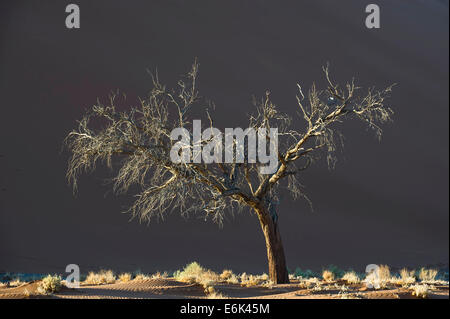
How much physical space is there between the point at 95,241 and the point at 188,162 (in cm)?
1542

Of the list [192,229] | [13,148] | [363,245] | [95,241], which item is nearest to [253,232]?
[192,229]

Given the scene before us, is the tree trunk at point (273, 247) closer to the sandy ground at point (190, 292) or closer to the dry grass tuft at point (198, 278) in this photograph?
the sandy ground at point (190, 292)

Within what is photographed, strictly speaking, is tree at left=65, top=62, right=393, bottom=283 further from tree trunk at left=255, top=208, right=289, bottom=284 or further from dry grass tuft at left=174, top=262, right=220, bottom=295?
dry grass tuft at left=174, top=262, right=220, bottom=295

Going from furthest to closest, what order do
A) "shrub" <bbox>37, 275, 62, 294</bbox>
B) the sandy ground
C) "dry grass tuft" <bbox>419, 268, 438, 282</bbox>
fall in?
"dry grass tuft" <bbox>419, 268, 438, 282</bbox>
"shrub" <bbox>37, 275, 62, 294</bbox>
the sandy ground

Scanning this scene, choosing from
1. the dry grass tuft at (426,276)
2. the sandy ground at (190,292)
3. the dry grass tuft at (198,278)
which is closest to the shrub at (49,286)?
the sandy ground at (190,292)

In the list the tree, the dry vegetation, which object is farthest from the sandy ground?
the tree

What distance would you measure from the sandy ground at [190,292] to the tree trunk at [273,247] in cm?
41

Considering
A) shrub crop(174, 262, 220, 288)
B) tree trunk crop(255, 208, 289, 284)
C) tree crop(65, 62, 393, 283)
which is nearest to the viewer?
tree crop(65, 62, 393, 283)

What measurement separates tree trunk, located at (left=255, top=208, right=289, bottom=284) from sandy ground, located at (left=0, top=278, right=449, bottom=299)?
1.35 feet

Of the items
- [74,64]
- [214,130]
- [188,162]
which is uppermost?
[74,64]

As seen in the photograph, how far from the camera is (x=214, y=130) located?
12.0m

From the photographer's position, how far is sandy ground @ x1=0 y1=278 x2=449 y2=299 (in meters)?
9.83

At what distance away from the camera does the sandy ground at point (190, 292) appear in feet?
32.2
